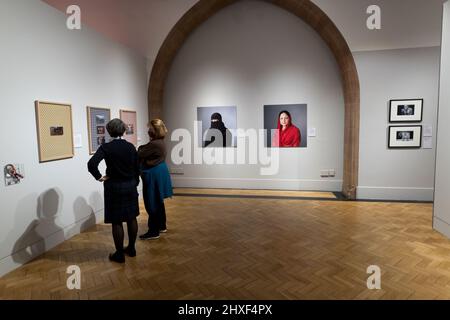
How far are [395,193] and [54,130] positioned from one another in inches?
254

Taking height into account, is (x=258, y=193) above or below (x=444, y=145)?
below

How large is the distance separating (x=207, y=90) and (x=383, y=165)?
440 centimetres

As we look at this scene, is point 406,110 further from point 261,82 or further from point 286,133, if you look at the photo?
point 261,82

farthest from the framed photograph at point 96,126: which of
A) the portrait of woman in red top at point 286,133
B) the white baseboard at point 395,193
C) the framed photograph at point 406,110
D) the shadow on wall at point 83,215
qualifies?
the framed photograph at point 406,110

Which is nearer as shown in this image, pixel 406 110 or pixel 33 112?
pixel 33 112

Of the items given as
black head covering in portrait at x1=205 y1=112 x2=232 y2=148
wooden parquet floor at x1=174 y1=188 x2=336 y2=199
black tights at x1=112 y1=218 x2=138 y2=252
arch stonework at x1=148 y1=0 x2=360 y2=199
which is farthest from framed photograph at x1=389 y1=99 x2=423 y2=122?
black tights at x1=112 y1=218 x2=138 y2=252

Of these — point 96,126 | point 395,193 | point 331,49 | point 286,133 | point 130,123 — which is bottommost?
point 395,193

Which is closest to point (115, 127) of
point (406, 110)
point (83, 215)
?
point (83, 215)

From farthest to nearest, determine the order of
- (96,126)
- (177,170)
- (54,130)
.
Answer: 1. (177,170)
2. (96,126)
3. (54,130)

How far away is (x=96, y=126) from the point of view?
196 inches

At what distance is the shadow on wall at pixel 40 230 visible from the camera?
11.4 ft

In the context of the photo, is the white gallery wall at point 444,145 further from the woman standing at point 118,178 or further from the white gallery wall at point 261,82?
the woman standing at point 118,178

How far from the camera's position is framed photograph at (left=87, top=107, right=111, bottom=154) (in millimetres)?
4816
